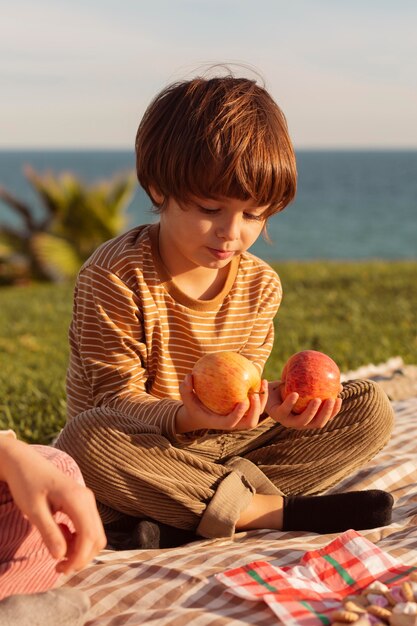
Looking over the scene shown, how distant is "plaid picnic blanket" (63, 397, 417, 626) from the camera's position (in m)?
2.42

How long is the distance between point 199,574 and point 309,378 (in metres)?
0.86

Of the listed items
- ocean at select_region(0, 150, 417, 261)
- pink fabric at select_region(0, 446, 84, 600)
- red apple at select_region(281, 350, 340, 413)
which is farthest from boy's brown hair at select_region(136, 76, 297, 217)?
ocean at select_region(0, 150, 417, 261)

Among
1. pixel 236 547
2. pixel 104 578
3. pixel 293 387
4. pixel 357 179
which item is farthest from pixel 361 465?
pixel 357 179

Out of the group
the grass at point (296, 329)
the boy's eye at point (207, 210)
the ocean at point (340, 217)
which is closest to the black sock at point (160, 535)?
the boy's eye at point (207, 210)

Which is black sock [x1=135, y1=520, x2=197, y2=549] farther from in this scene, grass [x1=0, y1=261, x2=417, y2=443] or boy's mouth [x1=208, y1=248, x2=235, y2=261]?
grass [x1=0, y1=261, x2=417, y2=443]

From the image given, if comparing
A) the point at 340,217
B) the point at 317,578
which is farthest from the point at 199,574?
the point at 340,217

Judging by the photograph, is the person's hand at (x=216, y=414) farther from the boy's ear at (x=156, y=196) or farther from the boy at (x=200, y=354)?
the boy's ear at (x=156, y=196)

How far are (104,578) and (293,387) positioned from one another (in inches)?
37.6

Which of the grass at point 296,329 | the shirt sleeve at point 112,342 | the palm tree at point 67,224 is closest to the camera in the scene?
the shirt sleeve at point 112,342

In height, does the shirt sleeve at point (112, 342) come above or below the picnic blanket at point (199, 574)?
above

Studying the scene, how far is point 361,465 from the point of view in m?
3.65

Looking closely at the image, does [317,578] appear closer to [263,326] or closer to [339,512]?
[339,512]

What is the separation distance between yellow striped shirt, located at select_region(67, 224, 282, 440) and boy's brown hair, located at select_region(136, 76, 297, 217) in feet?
1.07

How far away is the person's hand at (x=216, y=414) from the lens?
3.01 metres
